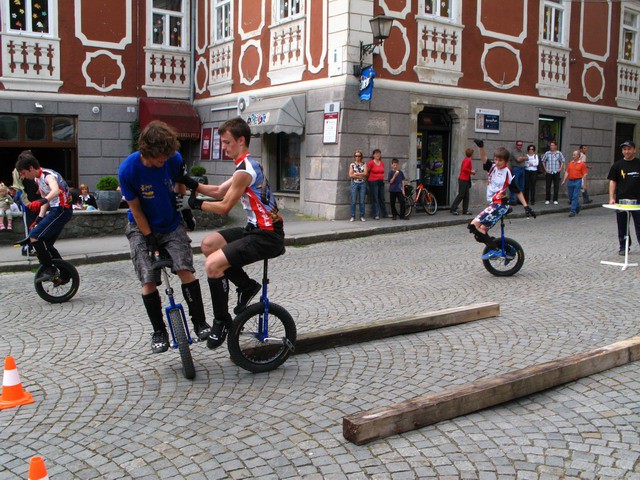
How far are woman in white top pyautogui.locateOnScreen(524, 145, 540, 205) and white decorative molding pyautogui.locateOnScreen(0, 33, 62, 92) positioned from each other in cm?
1317

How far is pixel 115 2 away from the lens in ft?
61.9

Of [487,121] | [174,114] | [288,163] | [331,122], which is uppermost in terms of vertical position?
[174,114]

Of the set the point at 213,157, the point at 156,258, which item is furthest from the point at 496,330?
the point at 213,157

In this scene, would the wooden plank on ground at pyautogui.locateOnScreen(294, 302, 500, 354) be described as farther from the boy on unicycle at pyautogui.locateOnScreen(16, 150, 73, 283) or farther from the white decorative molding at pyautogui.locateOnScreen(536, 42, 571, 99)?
the white decorative molding at pyautogui.locateOnScreen(536, 42, 571, 99)

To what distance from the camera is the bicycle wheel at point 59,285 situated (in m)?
7.75

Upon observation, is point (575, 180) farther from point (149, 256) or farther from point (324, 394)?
point (149, 256)

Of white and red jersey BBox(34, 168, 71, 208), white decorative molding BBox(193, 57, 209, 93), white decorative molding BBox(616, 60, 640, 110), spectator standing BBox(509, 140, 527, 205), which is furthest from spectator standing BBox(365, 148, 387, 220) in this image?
white decorative molding BBox(616, 60, 640, 110)

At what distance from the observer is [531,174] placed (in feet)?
60.7

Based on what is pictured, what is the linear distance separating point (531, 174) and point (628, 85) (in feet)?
20.8

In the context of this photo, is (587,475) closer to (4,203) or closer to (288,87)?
(4,203)

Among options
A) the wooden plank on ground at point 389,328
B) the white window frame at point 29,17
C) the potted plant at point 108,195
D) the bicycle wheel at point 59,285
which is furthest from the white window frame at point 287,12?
the wooden plank on ground at point 389,328

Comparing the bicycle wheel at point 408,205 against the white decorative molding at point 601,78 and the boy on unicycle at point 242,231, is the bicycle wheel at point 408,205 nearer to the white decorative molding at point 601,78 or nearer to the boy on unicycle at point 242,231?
the white decorative molding at point 601,78

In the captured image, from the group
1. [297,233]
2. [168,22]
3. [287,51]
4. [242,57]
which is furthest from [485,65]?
[168,22]

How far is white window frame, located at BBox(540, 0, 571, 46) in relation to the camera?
18.9 metres
